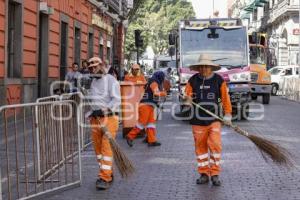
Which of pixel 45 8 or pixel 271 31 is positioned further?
pixel 271 31

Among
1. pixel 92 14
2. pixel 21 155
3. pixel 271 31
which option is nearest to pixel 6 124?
pixel 21 155

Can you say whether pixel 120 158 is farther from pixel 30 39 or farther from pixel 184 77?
pixel 30 39

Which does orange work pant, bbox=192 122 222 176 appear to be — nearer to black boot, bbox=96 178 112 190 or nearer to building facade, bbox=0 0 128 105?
black boot, bbox=96 178 112 190

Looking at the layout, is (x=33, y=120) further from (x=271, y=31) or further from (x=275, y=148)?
(x=271, y=31)

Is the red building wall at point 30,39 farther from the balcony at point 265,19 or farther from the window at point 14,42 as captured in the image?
the balcony at point 265,19

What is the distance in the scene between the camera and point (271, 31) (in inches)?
2746

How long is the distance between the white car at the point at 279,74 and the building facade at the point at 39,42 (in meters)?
12.4

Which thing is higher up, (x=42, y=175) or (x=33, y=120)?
(x=33, y=120)

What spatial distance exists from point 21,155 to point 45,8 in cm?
1339

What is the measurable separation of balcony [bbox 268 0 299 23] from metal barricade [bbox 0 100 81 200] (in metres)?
49.0

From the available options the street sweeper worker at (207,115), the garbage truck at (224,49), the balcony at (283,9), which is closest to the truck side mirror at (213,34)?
the garbage truck at (224,49)

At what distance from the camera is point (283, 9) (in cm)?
5916

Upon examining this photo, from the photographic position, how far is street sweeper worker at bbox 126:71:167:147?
43.3ft

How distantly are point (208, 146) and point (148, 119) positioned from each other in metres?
4.52
